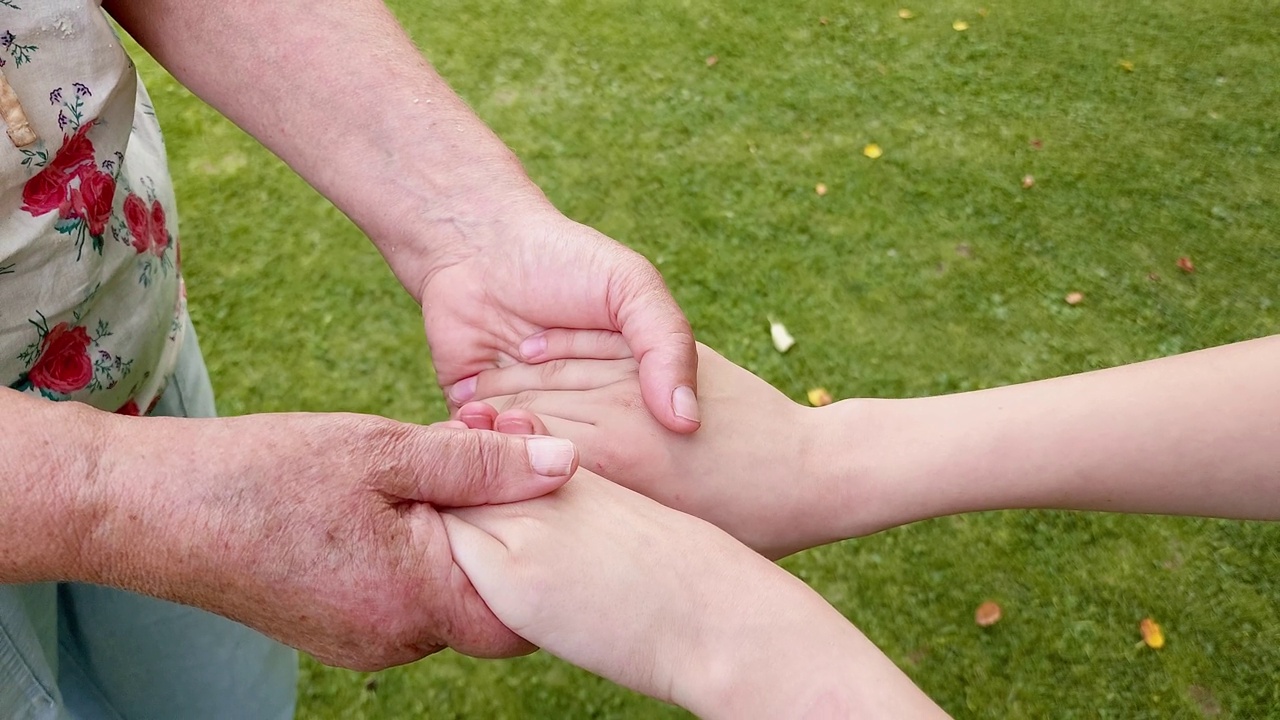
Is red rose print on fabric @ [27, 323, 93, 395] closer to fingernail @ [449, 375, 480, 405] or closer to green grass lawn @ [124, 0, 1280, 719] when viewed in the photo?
fingernail @ [449, 375, 480, 405]

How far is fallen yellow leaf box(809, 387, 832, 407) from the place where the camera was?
2.40 metres

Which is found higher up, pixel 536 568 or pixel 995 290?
pixel 536 568

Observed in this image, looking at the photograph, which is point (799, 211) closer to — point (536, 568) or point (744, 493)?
point (744, 493)

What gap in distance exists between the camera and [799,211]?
9.56 feet

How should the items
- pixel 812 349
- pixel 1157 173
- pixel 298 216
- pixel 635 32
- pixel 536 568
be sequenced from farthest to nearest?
pixel 635 32
pixel 1157 173
pixel 298 216
pixel 812 349
pixel 536 568

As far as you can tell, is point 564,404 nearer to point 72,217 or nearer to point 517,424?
point 517,424

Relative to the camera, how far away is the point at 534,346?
1488 millimetres

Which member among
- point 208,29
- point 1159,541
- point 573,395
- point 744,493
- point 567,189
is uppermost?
point 208,29

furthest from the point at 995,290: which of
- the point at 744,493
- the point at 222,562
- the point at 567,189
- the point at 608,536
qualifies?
the point at 222,562

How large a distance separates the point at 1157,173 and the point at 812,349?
60.3 inches

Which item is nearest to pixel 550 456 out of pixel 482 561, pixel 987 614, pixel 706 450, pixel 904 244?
pixel 482 561

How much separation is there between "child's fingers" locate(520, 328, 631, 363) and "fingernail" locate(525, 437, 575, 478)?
1.21 ft

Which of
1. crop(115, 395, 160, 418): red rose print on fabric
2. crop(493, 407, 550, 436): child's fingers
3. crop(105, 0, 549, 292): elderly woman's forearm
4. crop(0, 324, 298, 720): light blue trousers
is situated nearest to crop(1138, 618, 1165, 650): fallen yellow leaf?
crop(493, 407, 550, 436): child's fingers

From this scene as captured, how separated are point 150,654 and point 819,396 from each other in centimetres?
168
